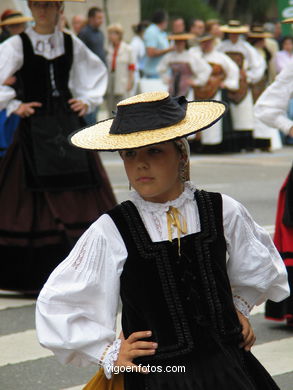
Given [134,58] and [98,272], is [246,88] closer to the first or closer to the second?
[134,58]

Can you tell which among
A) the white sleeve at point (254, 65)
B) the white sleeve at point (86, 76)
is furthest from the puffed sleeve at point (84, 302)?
the white sleeve at point (254, 65)

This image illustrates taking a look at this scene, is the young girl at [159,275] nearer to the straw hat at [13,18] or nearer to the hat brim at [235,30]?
the straw hat at [13,18]

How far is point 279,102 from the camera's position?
6.24 m

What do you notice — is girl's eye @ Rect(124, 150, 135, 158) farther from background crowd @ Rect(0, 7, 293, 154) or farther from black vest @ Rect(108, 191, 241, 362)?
background crowd @ Rect(0, 7, 293, 154)

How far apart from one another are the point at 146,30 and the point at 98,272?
52.5 ft

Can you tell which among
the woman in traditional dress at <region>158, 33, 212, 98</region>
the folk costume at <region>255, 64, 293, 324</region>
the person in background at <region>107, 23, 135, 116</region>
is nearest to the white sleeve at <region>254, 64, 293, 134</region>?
the folk costume at <region>255, 64, 293, 324</region>

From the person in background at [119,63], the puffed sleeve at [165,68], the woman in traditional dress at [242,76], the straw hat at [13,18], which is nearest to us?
the straw hat at [13,18]

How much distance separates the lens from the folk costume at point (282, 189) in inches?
241

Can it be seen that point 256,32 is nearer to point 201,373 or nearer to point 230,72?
point 230,72

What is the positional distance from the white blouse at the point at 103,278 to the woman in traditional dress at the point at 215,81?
13.5 m

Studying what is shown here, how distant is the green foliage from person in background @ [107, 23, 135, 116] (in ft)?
64.2

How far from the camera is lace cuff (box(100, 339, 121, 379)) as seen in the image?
323cm

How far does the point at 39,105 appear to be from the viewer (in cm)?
720

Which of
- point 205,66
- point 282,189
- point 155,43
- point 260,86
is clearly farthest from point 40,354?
point 155,43
